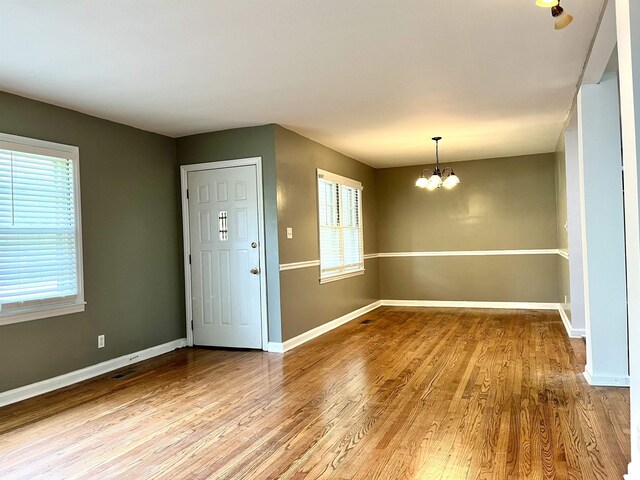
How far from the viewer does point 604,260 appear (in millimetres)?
3439

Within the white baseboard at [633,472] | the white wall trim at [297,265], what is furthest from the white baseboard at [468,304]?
the white baseboard at [633,472]

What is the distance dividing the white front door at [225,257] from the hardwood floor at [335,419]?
441 millimetres

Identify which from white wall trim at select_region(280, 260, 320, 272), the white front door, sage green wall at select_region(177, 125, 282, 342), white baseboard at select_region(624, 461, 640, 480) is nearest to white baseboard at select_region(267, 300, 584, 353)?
sage green wall at select_region(177, 125, 282, 342)

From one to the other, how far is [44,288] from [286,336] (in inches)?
90.9

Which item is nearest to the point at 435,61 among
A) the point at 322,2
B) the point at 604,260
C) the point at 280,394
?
the point at 322,2

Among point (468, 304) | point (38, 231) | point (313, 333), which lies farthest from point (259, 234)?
point (468, 304)

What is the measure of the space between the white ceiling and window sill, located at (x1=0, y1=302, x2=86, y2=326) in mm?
1669

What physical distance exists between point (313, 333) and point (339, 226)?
168 centimetres

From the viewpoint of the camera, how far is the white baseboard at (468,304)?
732 centimetres

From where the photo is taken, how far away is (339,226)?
22.0ft

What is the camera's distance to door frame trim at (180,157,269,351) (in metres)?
Result: 5.04

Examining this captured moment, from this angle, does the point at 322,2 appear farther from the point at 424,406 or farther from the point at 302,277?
the point at 302,277

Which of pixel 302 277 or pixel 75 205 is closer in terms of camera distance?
pixel 75 205

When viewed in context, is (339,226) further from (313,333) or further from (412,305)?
(412,305)
